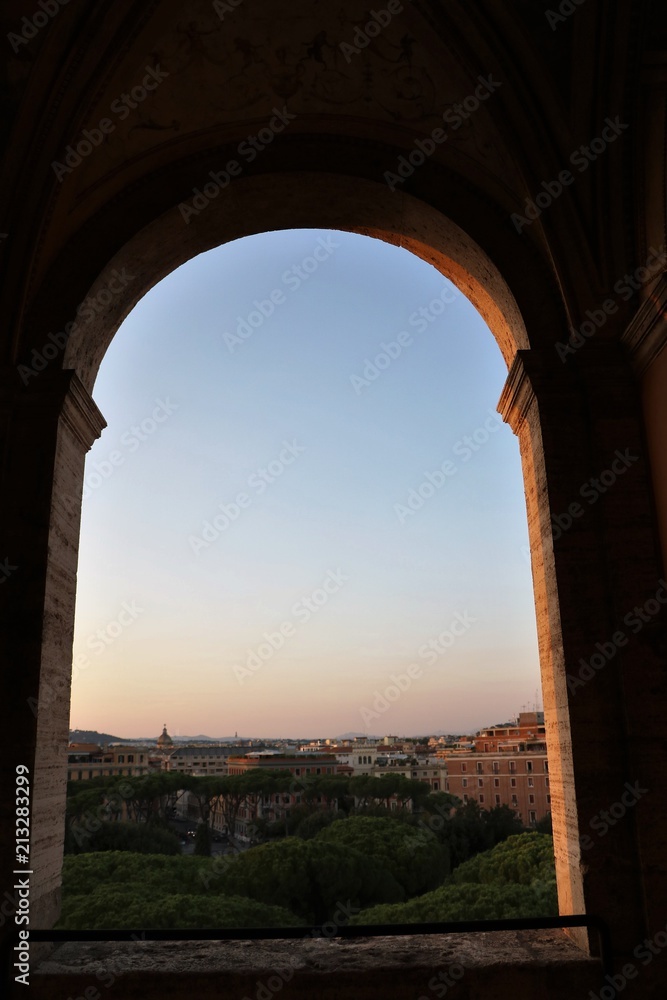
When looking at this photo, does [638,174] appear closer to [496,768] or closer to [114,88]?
[114,88]

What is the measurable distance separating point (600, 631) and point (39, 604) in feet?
13.0

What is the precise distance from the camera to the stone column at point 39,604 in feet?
17.1

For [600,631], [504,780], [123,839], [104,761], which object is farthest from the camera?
[504,780]

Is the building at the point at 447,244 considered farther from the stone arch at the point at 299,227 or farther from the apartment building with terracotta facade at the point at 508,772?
the apartment building with terracotta facade at the point at 508,772

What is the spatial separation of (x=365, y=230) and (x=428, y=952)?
629 cm

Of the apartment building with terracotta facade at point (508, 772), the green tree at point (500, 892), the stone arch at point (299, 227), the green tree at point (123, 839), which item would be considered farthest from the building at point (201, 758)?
the stone arch at point (299, 227)

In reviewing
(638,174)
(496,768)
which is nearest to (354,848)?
(638,174)

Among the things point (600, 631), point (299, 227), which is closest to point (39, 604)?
point (600, 631)

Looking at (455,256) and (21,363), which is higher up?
(455,256)

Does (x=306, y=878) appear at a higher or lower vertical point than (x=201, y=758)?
higher

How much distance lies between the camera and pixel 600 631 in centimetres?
531

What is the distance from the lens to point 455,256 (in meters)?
7.05

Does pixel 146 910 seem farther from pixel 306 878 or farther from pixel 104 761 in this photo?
pixel 104 761

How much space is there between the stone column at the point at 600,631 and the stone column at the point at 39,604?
3.62 m
